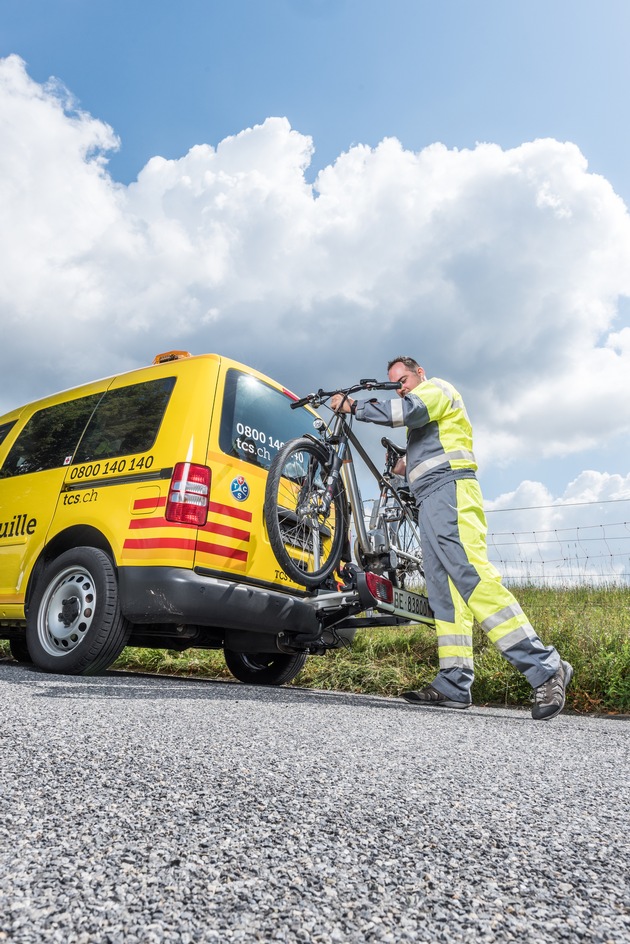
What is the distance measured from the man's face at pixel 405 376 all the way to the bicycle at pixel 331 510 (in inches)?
6.7

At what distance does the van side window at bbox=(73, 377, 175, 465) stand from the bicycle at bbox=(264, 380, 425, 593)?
829 millimetres

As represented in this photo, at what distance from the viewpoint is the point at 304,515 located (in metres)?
4.38

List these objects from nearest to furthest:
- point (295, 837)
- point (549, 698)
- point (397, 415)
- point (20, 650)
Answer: point (295, 837) → point (549, 698) → point (397, 415) → point (20, 650)

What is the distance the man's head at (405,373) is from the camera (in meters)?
4.59

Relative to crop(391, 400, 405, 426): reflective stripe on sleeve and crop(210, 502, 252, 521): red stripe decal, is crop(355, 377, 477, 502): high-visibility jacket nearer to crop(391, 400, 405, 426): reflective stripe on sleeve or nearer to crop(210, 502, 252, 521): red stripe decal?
crop(391, 400, 405, 426): reflective stripe on sleeve

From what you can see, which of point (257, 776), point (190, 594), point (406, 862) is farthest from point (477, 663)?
point (406, 862)

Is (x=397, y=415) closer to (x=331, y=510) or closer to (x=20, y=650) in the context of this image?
(x=331, y=510)

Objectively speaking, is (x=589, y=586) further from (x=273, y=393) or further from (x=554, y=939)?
(x=554, y=939)

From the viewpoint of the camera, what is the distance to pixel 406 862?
3.91ft

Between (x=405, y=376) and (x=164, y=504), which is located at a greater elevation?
(x=405, y=376)

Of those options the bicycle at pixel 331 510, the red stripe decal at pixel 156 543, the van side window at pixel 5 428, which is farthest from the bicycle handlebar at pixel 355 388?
the van side window at pixel 5 428

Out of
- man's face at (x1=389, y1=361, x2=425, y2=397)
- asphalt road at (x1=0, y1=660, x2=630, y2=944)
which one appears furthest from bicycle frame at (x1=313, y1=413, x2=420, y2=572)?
asphalt road at (x1=0, y1=660, x2=630, y2=944)

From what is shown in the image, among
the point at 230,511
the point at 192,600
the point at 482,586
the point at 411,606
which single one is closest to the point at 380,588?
the point at 411,606

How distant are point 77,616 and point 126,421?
4.20 ft
